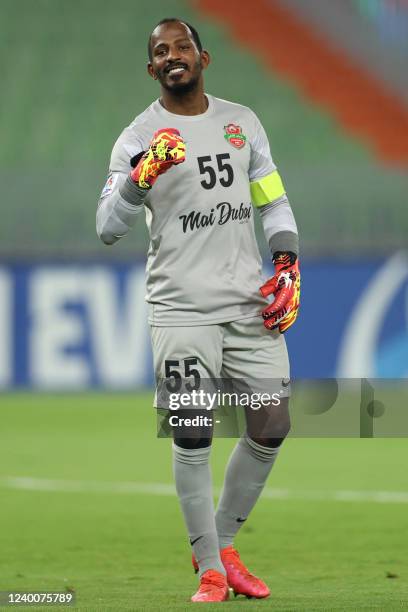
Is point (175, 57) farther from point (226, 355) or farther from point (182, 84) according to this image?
point (226, 355)

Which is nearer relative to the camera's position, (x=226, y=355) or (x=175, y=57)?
(x=175, y=57)

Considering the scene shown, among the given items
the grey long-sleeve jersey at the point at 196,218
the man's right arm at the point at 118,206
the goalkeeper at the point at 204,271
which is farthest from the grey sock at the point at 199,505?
the man's right arm at the point at 118,206

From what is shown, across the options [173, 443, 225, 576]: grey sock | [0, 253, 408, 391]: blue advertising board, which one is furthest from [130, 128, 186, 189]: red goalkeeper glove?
[0, 253, 408, 391]: blue advertising board

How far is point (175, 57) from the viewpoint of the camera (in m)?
4.67

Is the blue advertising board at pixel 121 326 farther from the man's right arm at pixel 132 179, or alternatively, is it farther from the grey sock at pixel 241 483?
the man's right arm at pixel 132 179

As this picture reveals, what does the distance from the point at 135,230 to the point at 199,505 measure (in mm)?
9439

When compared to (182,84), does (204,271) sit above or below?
below

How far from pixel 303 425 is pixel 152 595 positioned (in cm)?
360

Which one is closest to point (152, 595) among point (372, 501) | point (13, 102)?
point (372, 501)

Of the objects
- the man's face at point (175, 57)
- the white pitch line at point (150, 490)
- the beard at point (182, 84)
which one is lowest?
the white pitch line at point (150, 490)

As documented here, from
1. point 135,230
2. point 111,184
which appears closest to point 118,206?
point 111,184

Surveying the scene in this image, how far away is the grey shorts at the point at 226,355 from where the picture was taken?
15.4 ft

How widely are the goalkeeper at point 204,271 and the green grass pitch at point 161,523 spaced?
416 millimetres

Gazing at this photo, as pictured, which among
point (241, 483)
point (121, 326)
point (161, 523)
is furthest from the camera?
point (121, 326)
